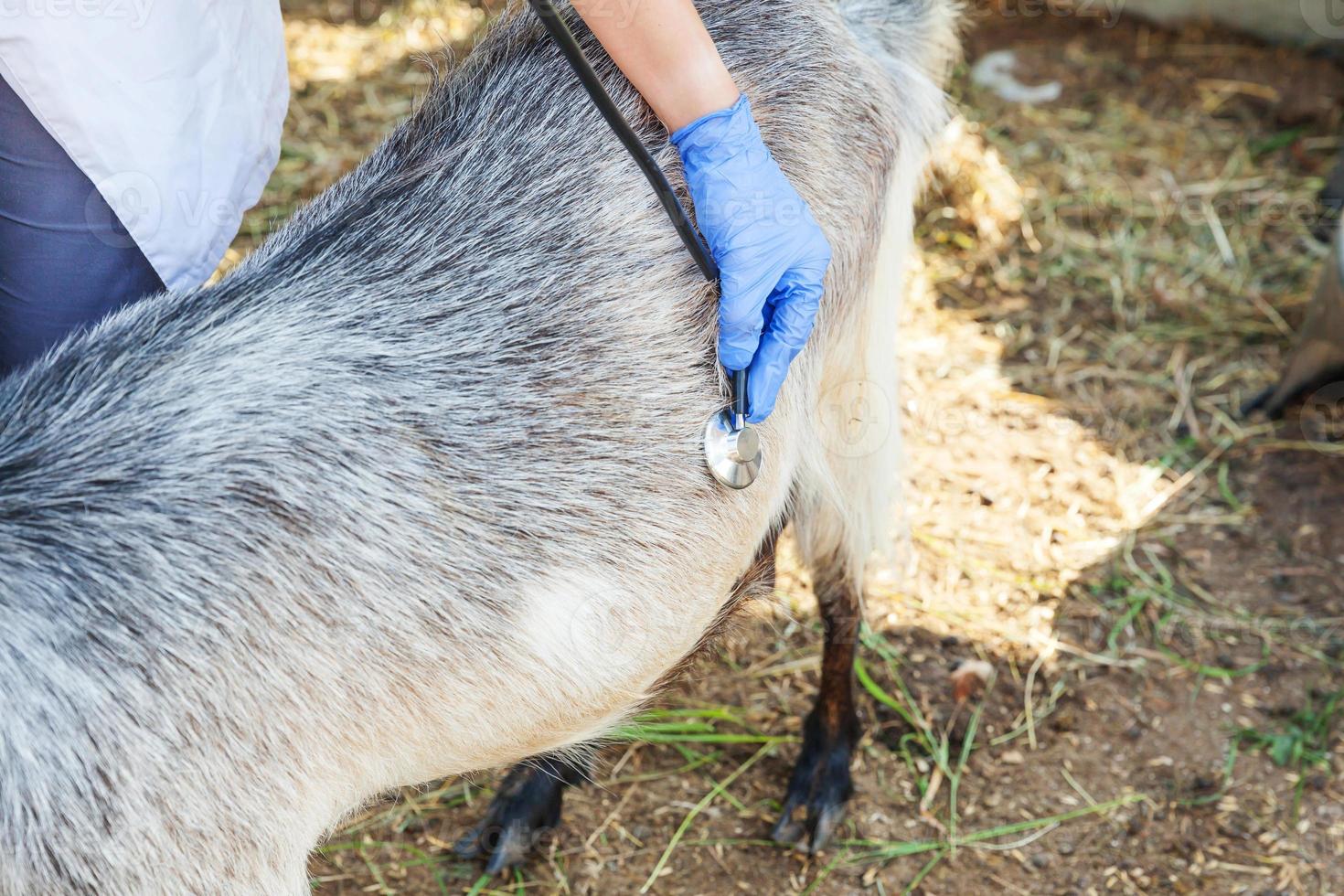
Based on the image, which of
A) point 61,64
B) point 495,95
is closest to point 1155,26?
point 495,95

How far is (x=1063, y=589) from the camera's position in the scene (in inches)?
121

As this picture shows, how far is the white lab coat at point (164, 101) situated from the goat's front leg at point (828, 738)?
1.32 meters

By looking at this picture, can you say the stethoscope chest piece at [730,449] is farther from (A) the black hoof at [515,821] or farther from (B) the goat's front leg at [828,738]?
(A) the black hoof at [515,821]

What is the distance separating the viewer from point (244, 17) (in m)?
1.88

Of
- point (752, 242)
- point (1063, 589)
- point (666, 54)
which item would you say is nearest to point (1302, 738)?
point (1063, 589)

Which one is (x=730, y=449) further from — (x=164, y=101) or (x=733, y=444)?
(x=164, y=101)

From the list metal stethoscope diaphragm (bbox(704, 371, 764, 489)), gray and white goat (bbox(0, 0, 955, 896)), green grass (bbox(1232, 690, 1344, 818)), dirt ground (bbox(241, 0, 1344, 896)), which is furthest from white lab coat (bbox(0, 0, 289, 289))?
green grass (bbox(1232, 690, 1344, 818))

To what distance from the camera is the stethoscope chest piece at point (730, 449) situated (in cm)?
169

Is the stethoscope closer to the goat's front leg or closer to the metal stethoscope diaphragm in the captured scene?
the metal stethoscope diaphragm

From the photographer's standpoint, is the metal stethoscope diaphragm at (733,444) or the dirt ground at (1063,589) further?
the dirt ground at (1063,589)

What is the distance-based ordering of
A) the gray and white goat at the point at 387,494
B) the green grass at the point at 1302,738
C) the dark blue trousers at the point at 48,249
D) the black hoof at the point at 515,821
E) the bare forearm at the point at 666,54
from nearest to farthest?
the gray and white goat at the point at 387,494
the bare forearm at the point at 666,54
the dark blue trousers at the point at 48,249
the black hoof at the point at 515,821
the green grass at the point at 1302,738

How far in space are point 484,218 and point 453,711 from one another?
667 millimetres

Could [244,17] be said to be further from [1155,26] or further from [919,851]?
[1155,26]

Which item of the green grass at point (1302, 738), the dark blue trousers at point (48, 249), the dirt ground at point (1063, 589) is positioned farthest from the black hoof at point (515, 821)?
the green grass at point (1302, 738)
